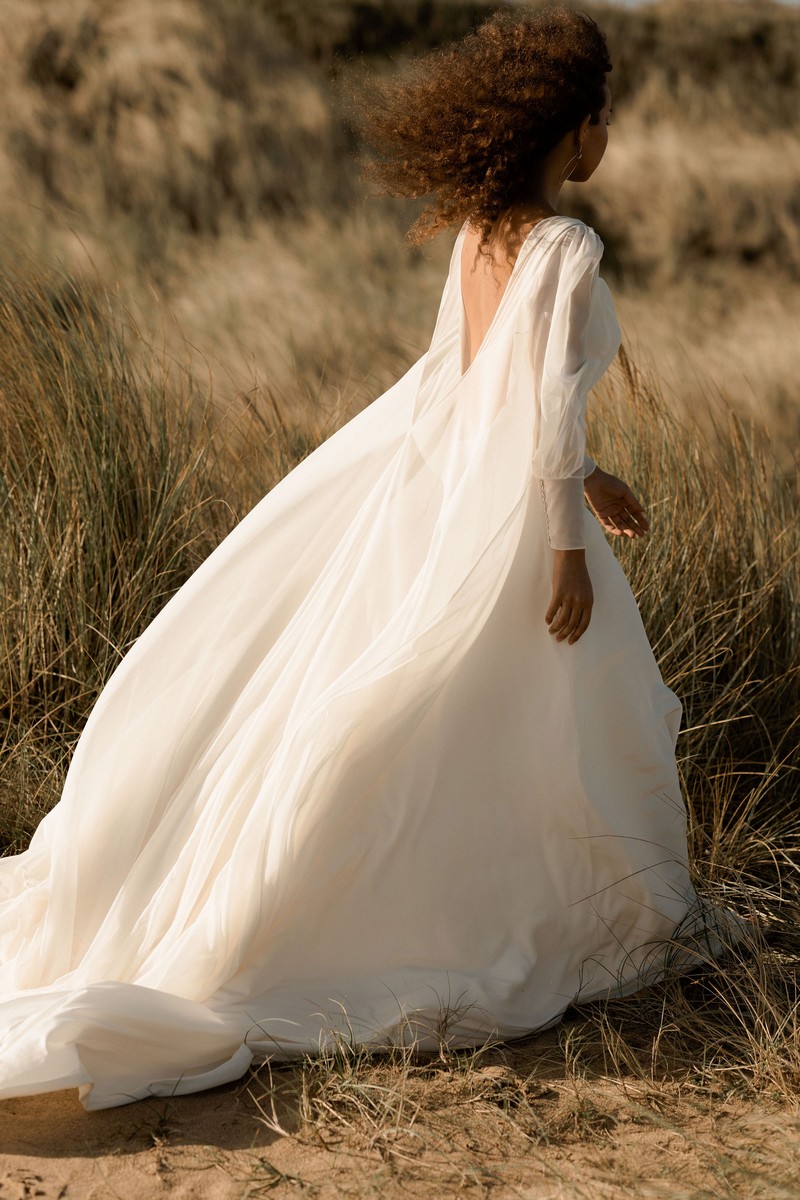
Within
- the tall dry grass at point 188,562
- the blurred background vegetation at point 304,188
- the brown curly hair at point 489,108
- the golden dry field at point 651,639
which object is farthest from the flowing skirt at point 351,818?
the blurred background vegetation at point 304,188

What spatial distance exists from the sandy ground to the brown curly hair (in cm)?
174

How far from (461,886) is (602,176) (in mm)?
13841

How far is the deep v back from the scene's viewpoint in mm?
2398

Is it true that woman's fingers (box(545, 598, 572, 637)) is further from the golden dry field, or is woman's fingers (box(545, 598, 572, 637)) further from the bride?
the golden dry field

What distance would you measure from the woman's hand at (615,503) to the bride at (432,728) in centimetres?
1

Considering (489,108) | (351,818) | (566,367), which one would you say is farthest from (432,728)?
(489,108)

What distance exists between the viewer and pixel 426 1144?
6.84 feet

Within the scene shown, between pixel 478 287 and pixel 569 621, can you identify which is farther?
pixel 478 287

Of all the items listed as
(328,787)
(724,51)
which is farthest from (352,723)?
→ (724,51)

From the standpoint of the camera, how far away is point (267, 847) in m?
2.29

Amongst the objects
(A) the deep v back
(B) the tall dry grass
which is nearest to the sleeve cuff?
(A) the deep v back

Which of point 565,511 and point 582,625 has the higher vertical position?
point 565,511
